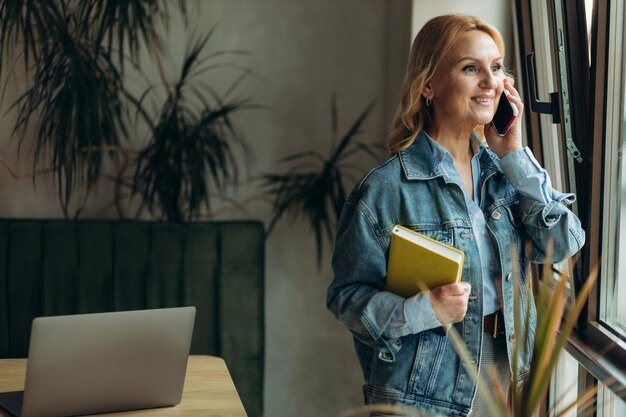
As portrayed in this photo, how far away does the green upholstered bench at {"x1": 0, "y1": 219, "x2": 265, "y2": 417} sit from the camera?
3.42 meters

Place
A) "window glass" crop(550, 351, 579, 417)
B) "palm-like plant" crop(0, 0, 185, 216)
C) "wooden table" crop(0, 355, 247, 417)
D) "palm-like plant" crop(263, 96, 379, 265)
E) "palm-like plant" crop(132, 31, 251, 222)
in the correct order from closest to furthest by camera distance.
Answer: "wooden table" crop(0, 355, 247, 417) < "window glass" crop(550, 351, 579, 417) < "palm-like plant" crop(0, 0, 185, 216) < "palm-like plant" crop(132, 31, 251, 222) < "palm-like plant" crop(263, 96, 379, 265)

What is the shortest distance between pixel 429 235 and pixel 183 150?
5.97ft

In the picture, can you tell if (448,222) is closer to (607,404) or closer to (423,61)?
(423,61)

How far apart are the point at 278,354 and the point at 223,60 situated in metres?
1.45

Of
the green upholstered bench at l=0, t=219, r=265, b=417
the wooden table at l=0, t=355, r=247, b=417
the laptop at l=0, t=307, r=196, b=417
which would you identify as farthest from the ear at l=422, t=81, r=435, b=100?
the green upholstered bench at l=0, t=219, r=265, b=417

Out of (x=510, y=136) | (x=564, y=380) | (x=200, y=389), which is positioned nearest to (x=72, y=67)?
(x=200, y=389)

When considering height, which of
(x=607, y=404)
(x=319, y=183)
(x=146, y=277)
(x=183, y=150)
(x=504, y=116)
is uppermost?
(x=504, y=116)

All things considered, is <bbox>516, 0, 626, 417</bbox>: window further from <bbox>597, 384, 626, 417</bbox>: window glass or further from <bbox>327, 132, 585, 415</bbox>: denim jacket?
<bbox>327, 132, 585, 415</bbox>: denim jacket

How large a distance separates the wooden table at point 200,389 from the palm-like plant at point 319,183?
48.0 inches

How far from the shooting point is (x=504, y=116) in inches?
80.4

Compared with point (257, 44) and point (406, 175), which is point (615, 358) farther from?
point (257, 44)

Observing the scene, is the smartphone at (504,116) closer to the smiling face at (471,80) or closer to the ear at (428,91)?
the smiling face at (471,80)

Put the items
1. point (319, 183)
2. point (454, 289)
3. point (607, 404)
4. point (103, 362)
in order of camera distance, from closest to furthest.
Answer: point (454, 289) → point (103, 362) → point (607, 404) → point (319, 183)

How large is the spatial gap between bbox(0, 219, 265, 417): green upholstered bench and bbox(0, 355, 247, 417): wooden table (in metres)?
0.86
